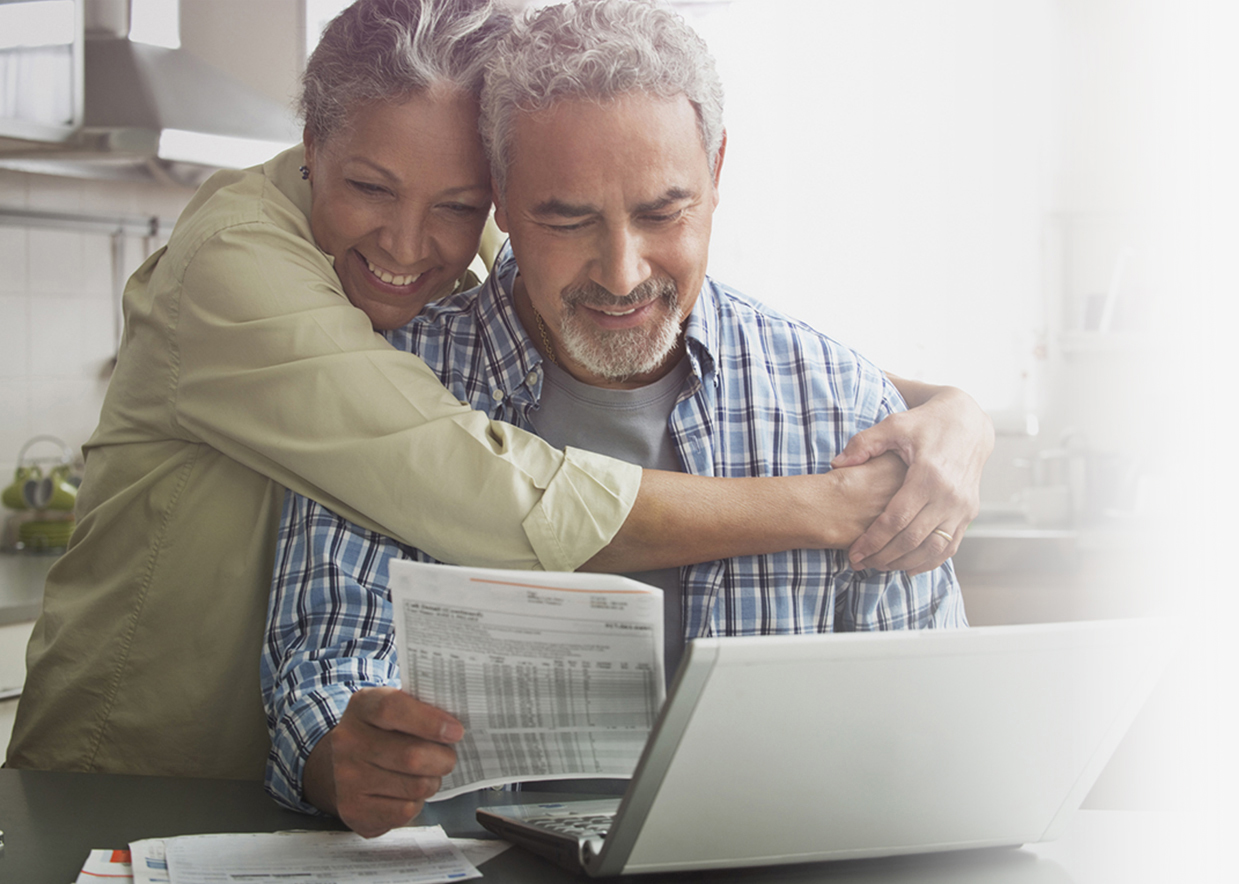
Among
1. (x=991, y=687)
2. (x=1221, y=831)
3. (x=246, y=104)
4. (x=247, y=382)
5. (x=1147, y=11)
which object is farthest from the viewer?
(x=1147, y=11)

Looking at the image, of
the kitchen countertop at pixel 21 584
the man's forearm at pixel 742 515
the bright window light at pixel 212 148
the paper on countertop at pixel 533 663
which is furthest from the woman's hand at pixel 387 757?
the bright window light at pixel 212 148

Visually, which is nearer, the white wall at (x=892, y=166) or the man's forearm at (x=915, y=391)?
the man's forearm at (x=915, y=391)

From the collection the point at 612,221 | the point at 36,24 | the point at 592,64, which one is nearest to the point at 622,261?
the point at 612,221

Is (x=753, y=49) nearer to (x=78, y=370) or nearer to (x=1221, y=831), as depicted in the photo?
(x=78, y=370)

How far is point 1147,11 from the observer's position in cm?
353

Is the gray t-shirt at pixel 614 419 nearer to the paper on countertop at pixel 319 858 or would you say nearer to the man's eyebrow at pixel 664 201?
the man's eyebrow at pixel 664 201

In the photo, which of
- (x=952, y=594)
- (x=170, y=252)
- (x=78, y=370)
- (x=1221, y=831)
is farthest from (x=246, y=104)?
(x=1221, y=831)

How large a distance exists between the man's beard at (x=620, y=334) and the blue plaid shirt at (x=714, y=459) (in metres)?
0.06

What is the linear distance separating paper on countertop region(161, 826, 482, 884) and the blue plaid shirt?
8.5 inches

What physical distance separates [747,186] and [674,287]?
2.51m

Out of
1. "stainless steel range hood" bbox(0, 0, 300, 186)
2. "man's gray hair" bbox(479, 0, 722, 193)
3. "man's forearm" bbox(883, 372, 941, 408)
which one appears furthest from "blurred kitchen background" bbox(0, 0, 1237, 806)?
"man's gray hair" bbox(479, 0, 722, 193)

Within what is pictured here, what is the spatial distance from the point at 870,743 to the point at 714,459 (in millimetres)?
579

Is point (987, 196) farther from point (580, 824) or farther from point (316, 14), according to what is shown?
point (580, 824)

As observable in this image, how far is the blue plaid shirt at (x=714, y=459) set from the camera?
1.11 meters
